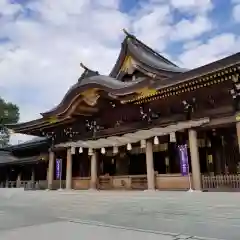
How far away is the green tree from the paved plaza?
33.5 metres

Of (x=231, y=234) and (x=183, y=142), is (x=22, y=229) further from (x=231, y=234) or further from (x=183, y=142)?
(x=183, y=142)

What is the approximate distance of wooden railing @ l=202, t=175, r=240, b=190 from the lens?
10844 mm

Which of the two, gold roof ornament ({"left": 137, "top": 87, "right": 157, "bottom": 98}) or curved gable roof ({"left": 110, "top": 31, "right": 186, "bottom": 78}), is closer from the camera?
gold roof ornament ({"left": 137, "top": 87, "right": 157, "bottom": 98})

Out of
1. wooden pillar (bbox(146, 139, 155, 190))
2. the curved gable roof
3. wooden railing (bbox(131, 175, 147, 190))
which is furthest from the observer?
the curved gable roof

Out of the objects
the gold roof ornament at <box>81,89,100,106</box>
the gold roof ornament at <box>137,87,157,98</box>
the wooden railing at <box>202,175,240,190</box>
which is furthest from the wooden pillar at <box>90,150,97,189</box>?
the wooden railing at <box>202,175,240,190</box>

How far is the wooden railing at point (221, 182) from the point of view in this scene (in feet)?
35.6

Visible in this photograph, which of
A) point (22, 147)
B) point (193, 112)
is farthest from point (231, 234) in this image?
point (22, 147)

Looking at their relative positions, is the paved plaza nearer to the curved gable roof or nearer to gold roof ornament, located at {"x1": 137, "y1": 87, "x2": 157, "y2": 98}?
gold roof ornament, located at {"x1": 137, "y1": 87, "x2": 157, "y2": 98}

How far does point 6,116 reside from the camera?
43.2m

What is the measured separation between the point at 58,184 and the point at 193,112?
11.0 m

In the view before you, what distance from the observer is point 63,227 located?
7508 millimetres

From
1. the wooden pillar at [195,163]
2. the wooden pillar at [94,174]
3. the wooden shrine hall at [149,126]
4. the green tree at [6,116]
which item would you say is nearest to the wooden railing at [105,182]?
the wooden shrine hall at [149,126]

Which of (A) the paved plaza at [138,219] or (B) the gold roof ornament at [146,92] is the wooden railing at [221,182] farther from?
(B) the gold roof ornament at [146,92]

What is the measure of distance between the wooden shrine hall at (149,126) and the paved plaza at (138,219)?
2449 millimetres
